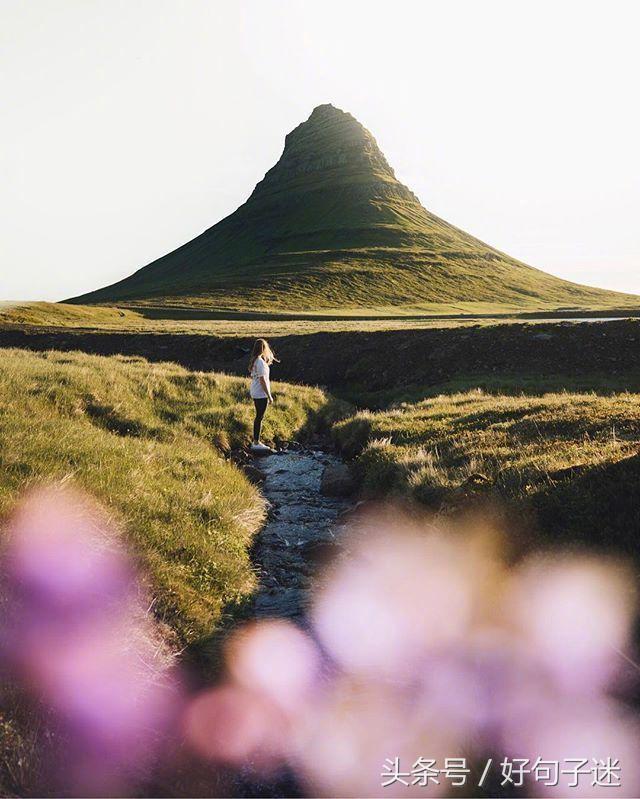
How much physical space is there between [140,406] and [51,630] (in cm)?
1057

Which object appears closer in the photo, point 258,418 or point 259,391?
point 259,391

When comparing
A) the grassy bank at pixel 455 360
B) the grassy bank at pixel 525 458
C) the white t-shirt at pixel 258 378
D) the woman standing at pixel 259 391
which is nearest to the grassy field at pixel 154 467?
the woman standing at pixel 259 391

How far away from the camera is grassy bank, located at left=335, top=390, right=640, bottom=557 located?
696 cm

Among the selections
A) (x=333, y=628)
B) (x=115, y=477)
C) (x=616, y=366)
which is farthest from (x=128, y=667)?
(x=616, y=366)

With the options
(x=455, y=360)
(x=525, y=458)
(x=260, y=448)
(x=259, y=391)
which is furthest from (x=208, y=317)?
(x=525, y=458)

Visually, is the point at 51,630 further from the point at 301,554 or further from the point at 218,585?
the point at 301,554

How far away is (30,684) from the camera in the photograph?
501cm

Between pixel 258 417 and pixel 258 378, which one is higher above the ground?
pixel 258 378

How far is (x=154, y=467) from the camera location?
10508mm

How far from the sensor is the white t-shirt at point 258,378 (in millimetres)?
16203

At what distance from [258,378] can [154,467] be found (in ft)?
20.2

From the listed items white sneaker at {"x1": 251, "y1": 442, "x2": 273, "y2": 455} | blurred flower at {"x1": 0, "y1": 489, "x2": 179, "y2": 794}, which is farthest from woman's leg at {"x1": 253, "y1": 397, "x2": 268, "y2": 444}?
blurred flower at {"x1": 0, "y1": 489, "x2": 179, "y2": 794}

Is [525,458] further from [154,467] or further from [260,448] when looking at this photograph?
[260,448]

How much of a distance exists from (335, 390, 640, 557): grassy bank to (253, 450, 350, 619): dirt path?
4.23 feet
